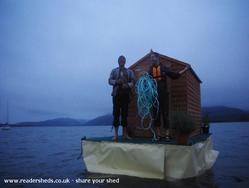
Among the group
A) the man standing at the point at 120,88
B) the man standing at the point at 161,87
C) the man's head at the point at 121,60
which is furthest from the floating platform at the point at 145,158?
the man's head at the point at 121,60

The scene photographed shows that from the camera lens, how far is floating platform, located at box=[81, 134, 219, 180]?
525cm

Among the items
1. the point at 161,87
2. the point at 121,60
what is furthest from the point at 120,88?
the point at 161,87

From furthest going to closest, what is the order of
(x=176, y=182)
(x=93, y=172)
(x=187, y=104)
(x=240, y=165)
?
(x=240, y=165) < (x=187, y=104) < (x=93, y=172) < (x=176, y=182)

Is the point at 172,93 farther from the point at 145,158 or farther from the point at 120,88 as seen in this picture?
the point at 145,158

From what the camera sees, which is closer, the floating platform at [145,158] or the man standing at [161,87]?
the floating platform at [145,158]

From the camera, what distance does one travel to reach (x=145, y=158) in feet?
17.9

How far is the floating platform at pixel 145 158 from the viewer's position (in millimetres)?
5254

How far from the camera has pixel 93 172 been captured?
6223mm

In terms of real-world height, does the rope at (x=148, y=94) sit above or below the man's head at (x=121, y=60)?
below

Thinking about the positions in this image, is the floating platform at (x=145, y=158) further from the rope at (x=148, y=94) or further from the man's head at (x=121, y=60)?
the man's head at (x=121, y=60)

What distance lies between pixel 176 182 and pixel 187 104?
107 inches

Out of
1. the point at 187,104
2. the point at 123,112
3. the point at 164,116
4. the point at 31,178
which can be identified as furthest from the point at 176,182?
the point at 31,178

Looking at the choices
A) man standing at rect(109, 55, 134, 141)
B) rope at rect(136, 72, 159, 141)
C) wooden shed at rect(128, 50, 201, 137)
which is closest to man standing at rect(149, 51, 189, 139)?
rope at rect(136, 72, 159, 141)

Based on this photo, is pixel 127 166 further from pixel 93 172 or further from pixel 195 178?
pixel 195 178
